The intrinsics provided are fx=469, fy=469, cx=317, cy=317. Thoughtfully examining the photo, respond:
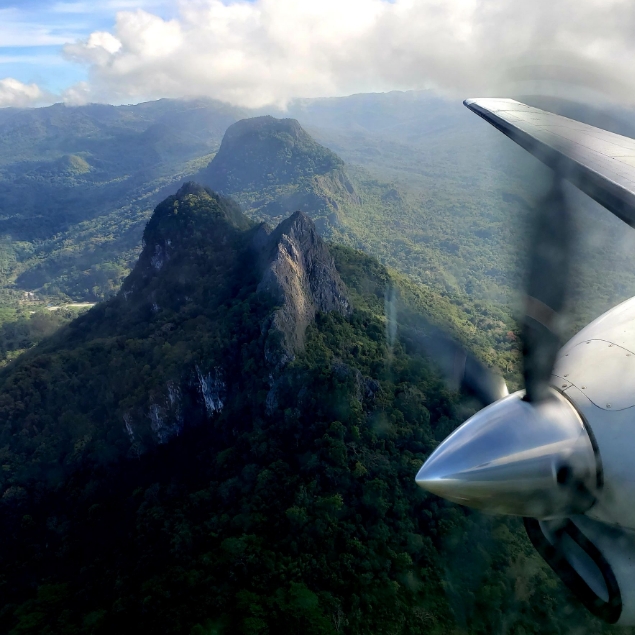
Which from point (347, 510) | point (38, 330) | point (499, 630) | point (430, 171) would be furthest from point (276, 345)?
point (430, 171)

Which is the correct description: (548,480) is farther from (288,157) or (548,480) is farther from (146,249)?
(288,157)

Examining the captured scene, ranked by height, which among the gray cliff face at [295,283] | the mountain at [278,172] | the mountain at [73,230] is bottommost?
the mountain at [73,230]

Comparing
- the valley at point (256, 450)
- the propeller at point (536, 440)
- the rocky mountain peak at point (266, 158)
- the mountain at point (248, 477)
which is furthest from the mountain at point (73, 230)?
the propeller at point (536, 440)

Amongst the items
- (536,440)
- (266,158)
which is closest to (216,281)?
(536,440)

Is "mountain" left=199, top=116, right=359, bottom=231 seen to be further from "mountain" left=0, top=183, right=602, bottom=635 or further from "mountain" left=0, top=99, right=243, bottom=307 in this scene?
"mountain" left=0, top=183, right=602, bottom=635

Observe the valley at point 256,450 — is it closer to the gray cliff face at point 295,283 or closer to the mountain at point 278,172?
the gray cliff face at point 295,283

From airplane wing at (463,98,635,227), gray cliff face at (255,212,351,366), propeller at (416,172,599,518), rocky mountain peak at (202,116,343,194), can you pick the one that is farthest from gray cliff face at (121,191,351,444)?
rocky mountain peak at (202,116,343,194)
